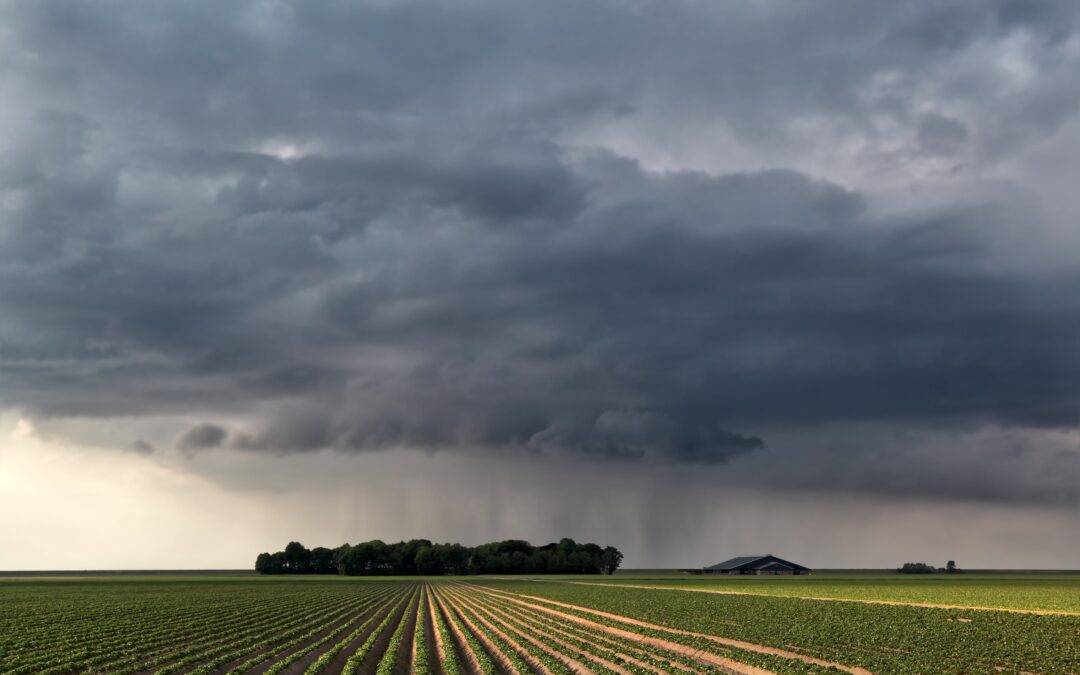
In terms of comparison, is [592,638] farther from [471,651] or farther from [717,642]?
[471,651]

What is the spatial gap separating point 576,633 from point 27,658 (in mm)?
26641

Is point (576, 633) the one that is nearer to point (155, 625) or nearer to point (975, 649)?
point (975, 649)

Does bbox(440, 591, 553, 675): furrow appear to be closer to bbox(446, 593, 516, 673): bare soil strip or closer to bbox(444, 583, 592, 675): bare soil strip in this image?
bbox(444, 583, 592, 675): bare soil strip

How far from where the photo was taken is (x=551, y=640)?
4231 cm

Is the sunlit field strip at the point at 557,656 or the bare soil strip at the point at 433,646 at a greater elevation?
the sunlit field strip at the point at 557,656

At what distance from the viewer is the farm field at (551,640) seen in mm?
34312

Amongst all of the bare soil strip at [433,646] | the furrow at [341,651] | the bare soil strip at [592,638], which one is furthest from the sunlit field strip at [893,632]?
the furrow at [341,651]

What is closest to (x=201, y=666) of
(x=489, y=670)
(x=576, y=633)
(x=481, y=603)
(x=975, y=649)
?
(x=489, y=670)

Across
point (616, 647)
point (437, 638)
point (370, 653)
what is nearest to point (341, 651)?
point (370, 653)

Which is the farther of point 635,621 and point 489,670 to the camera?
point 635,621

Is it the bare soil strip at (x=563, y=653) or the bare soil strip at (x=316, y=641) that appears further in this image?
the bare soil strip at (x=316, y=641)

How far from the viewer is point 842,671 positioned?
31.3 m

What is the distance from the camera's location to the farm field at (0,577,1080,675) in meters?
34.3

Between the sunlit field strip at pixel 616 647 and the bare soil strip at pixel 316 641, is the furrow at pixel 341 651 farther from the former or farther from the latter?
the sunlit field strip at pixel 616 647
